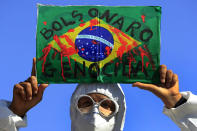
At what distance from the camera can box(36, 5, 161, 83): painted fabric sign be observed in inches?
308

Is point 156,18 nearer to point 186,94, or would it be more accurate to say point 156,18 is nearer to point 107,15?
point 107,15

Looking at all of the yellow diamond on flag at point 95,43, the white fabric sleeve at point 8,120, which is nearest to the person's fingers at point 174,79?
the yellow diamond on flag at point 95,43

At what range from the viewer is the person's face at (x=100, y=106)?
804 centimetres

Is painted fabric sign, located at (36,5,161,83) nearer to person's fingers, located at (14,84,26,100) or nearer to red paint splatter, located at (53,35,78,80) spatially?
red paint splatter, located at (53,35,78,80)

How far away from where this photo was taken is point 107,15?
8055mm

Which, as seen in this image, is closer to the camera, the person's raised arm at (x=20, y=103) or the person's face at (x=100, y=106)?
the person's raised arm at (x=20, y=103)

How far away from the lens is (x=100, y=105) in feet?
26.3

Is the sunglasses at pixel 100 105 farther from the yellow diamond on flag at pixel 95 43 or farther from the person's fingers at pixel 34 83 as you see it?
the person's fingers at pixel 34 83

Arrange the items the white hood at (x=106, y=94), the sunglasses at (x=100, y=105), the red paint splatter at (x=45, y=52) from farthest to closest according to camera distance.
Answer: the white hood at (x=106, y=94)
the sunglasses at (x=100, y=105)
the red paint splatter at (x=45, y=52)

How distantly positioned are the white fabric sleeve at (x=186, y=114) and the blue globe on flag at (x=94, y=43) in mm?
1431

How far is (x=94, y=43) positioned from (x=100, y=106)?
1051mm

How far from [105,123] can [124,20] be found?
5.71 ft

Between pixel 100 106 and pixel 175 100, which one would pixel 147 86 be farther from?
pixel 100 106

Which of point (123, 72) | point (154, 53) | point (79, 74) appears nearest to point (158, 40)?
point (154, 53)
